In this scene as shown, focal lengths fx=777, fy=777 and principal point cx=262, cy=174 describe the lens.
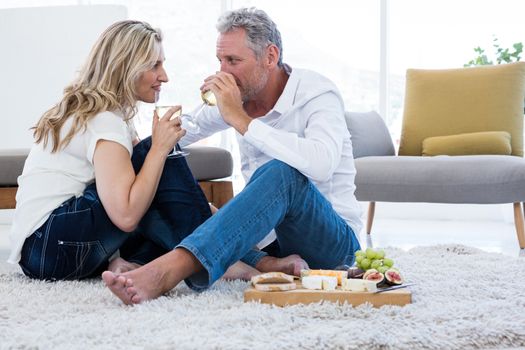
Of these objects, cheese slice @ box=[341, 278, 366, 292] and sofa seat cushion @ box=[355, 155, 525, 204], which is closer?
cheese slice @ box=[341, 278, 366, 292]

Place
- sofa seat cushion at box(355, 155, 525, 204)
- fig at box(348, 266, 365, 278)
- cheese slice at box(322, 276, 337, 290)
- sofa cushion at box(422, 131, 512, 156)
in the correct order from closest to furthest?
1. cheese slice at box(322, 276, 337, 290)
2. fig at box(348, 266, 365, 278)
3. sofa seat cushion at box(355, 155, 525, 204)
4. sofa cushion at box(422, 131, 512, 156)

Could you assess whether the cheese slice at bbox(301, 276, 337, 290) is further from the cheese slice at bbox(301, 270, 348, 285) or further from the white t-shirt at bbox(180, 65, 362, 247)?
the white t-shirt at bbox(180, 65, 362, 247)

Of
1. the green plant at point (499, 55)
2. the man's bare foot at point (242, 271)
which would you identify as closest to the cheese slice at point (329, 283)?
the man's bare foot at point (242, 271)

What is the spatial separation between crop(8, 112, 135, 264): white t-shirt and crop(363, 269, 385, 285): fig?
30.6 inches

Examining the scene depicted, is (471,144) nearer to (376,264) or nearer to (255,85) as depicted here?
(255,85)

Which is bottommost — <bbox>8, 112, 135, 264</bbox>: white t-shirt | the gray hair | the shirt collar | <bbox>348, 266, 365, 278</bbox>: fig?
<bbox>348, 266, 365, 278</bbox>: fig

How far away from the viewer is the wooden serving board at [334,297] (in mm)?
1920

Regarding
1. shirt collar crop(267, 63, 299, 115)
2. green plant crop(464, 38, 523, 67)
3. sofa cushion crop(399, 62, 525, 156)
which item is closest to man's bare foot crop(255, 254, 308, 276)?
shirt collar crop(267, 63, 299, 115)

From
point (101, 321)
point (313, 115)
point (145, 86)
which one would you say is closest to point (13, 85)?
point (145, 86)

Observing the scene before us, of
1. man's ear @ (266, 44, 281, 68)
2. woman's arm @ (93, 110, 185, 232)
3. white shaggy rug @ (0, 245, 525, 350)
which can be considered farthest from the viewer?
man's ear @ (266, 44, 281, 68)

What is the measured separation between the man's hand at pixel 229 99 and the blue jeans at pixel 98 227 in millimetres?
207

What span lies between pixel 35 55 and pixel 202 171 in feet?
6.02

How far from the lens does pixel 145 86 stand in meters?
2.45

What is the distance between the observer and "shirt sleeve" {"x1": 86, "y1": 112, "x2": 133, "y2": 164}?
222 cm
